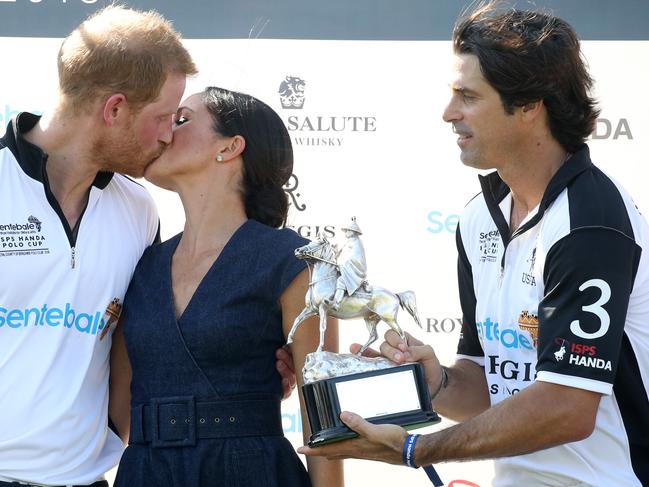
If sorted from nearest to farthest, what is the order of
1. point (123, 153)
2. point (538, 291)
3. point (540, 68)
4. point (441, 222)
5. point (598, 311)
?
1. point (598, 311)
2. point (538, 291)
3. point (540, 68)
4. point (123, 153)
5. point (441, 222)

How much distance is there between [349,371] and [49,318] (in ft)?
2.65

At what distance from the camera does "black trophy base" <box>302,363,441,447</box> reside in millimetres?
2361

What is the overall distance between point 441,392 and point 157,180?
101 cm

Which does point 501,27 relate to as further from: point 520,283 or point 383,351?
point 383,351

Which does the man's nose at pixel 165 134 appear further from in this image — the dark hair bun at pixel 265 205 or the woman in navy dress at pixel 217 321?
the dark hair bun at pixel 265 205

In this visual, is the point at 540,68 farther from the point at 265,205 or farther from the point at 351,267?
the point at 265,205

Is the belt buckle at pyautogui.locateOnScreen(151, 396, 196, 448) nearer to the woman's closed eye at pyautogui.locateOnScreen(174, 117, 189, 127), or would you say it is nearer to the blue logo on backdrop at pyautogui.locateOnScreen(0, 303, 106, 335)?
the blue logo on backdrop at pyautogui.locateOnScreen(0, 303, 106, 335)

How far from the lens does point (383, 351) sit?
8.25 feet

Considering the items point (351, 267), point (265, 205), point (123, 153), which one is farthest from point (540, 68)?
point (123, 153)

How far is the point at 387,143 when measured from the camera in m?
4.25

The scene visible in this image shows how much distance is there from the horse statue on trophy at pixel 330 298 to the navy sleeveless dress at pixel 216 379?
24cm

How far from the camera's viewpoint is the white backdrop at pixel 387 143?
166 inches


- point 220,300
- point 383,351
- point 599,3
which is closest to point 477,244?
point 383,351

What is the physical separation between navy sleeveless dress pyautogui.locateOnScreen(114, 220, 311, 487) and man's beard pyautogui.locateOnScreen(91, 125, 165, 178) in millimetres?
354
